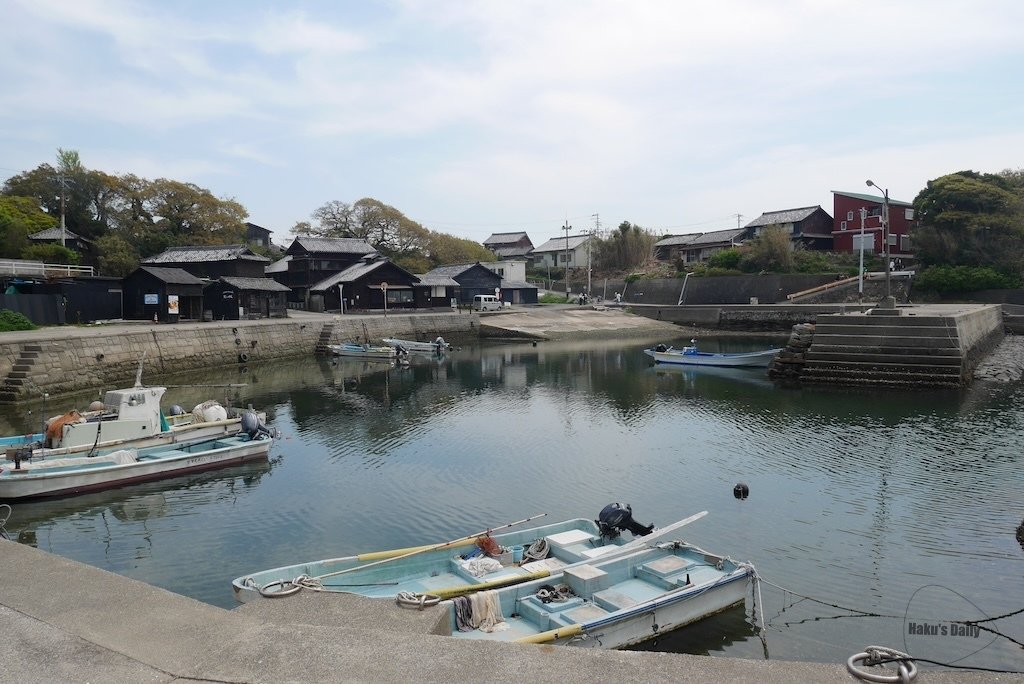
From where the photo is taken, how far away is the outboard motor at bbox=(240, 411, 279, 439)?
67.6 feet

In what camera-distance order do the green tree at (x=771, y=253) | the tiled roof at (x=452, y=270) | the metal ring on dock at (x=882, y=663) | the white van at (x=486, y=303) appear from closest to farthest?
the metal ring on dock at (x=882, y=663)
the white van at (x=486, y=303)
the green tree at (x=771, y=253)
the tiled roof at (x=452, y=270)

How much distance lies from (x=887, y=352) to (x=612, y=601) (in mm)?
29471

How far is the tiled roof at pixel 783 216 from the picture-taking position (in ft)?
257

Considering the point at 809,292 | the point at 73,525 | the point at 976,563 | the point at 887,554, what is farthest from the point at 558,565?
the point at 809,292

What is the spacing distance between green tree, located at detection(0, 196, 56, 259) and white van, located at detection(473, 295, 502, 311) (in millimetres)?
39271

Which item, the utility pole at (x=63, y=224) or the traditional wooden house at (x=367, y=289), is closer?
the utility pole at (x=63, y=224)

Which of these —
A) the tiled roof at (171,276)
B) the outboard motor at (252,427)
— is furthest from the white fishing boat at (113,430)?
the tiled roof at (171,276)

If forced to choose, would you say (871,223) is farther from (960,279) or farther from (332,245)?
(332,245)

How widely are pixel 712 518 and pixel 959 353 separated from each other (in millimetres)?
23547

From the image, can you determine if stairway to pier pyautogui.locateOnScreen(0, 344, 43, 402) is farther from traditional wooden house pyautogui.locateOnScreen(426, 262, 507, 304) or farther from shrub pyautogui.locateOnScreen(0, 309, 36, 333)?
traditional wooden house pyautogui.locateOnScreen(426, 262, 507, 304)

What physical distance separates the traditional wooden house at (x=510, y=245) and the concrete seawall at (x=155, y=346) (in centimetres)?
5007

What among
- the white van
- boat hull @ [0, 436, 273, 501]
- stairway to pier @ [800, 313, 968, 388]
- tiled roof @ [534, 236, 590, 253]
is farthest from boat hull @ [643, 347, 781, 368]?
tiled roof @ [534, 236, 590, 253]

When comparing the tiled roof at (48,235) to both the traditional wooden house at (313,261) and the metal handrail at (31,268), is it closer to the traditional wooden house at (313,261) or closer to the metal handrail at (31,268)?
the metal handrail at (31,268)

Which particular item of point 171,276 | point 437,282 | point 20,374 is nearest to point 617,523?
point 20,374
